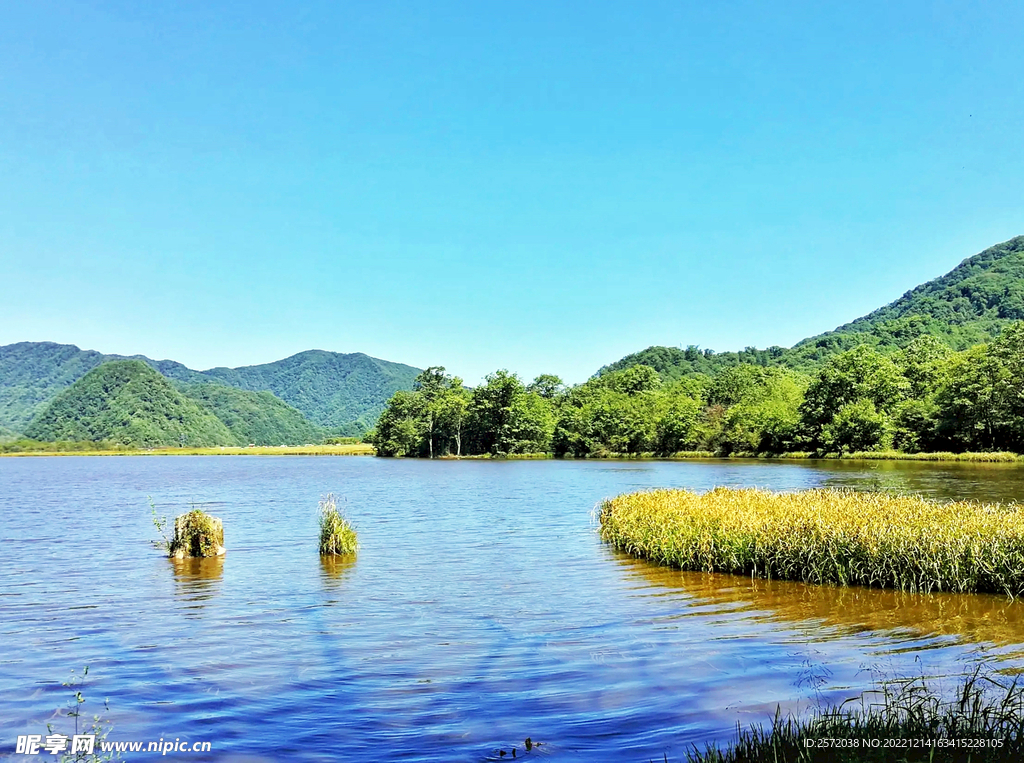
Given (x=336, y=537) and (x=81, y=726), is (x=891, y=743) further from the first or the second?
(x=336, y=537)

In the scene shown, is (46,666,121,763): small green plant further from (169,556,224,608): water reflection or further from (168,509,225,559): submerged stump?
(168,509,225,559): submerged stump

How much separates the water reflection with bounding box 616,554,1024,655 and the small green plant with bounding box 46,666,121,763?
12.0m

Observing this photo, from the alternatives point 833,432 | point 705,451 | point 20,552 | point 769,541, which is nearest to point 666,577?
point 769,541

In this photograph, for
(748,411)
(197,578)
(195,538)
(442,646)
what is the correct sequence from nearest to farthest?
(442,646) < (197,578) < (195,538) < (748,411)

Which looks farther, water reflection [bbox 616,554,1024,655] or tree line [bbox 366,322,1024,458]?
tree line [bbox 366,322,1024,458]

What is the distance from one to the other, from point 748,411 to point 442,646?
11165 centimetres

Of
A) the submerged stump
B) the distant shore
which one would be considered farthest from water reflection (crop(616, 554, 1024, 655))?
the distant shore

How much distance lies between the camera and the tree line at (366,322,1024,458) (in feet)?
293

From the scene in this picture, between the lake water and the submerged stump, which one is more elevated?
the submerged stump

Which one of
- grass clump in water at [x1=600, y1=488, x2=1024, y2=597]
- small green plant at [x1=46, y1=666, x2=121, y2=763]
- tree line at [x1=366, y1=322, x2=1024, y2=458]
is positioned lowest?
small green plant at [x1=46, y1=666, x2=121, y2=763]

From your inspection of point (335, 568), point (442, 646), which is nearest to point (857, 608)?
point (442, 646)

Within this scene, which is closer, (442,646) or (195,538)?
(442,646)

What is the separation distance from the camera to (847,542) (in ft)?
Answer: 65.3

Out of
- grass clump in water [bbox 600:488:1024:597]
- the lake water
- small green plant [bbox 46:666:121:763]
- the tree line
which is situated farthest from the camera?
the tree line
